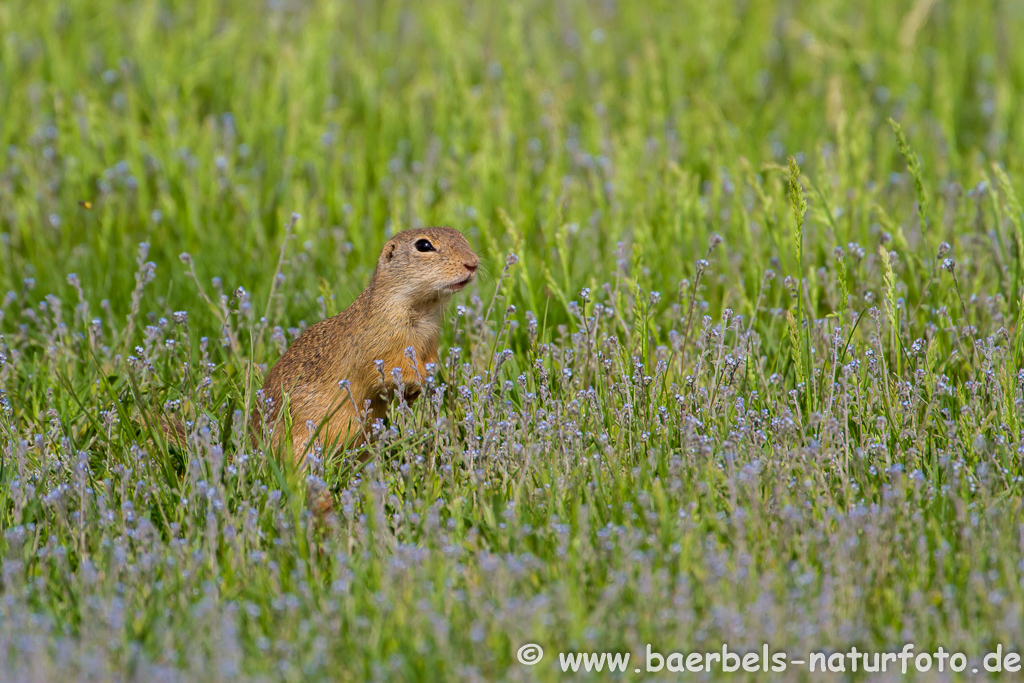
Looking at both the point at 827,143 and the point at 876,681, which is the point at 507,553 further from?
the point at 827,143

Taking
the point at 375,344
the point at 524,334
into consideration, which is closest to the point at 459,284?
the point at 375,344

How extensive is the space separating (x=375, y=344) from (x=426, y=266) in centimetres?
45

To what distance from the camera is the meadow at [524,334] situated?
355 centimetres

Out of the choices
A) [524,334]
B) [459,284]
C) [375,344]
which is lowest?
[524,334]

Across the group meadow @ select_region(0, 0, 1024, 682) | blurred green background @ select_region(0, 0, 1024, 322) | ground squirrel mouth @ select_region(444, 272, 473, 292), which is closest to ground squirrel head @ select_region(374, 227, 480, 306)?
ground squirrel mouth @ select_region(444, 272, 473, 292)

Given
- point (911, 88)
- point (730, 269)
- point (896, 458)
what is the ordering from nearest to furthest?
point (896, 458) < point (730, 269) < point (911, 88)

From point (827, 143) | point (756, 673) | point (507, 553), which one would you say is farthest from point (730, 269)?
point (756, 673)

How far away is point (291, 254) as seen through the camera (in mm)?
6805

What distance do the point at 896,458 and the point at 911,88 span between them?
17.1 feet

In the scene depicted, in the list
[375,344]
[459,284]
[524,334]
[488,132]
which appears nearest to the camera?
[375,344]

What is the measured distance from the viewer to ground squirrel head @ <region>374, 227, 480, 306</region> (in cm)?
520

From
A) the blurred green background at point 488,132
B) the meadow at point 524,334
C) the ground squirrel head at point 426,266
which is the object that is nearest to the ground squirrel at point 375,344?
the ground squirrel head at point 426,266

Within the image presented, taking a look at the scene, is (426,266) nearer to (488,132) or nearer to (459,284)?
(459,284)

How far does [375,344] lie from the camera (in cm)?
509
